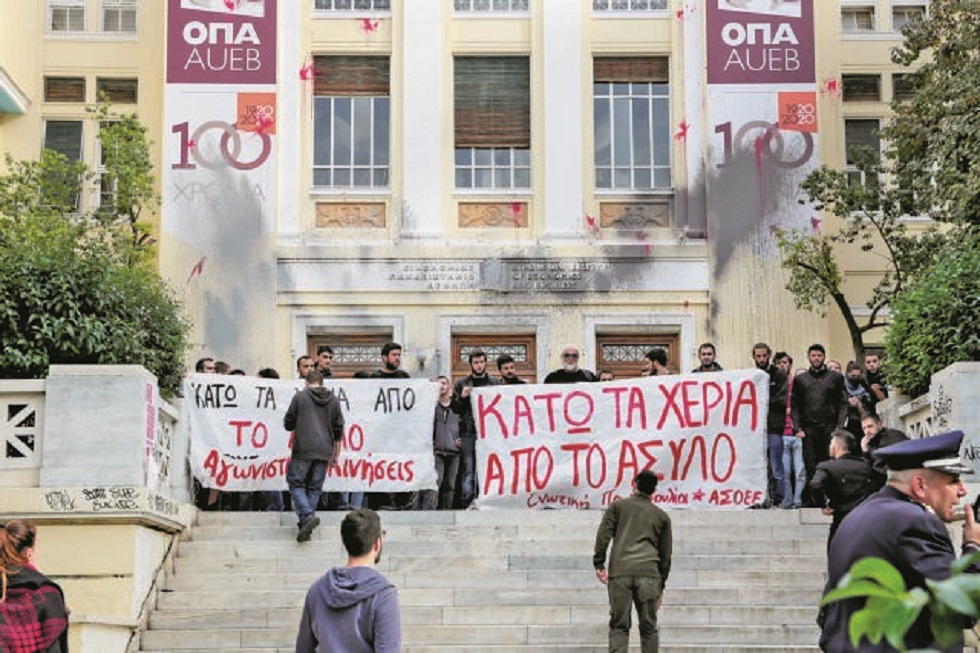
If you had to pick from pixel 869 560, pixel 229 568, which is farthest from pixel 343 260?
pixel 869 560

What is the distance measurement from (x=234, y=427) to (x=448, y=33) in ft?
41.5

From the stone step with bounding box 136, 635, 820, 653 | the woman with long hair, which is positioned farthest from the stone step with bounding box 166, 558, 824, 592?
the woman with long hair

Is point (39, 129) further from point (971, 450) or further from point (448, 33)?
point (971, 450)

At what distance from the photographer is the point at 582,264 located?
27.0 m

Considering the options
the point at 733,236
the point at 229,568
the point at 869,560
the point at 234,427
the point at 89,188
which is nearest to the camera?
the point at 869,560

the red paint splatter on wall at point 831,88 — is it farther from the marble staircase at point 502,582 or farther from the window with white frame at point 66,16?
the marble staircase at point 502,582

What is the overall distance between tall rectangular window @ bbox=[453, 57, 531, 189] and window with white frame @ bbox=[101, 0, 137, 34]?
6121mm

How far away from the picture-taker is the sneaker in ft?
49.7

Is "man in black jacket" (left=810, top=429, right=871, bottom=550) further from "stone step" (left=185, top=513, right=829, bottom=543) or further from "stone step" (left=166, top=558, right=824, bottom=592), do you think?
"stone step" (left=185, top=513, right=829, bottom=543)

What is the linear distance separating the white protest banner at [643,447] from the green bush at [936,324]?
1.99 m

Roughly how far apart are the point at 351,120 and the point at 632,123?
4675 millimetres

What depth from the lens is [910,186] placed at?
944 inches

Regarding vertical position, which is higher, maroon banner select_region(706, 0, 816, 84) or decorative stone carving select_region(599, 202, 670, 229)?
maroon banner select_region(706, 0, 816, 84)

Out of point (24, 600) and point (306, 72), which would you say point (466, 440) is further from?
point (306, 72)
